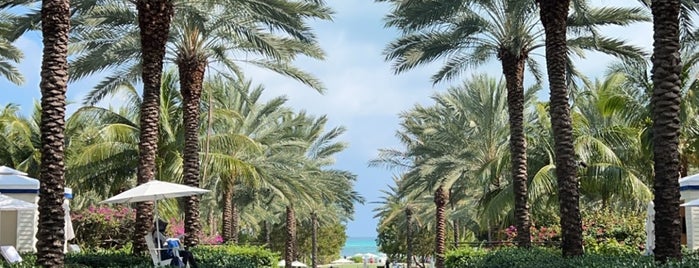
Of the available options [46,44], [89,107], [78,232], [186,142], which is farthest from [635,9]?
[78,232]

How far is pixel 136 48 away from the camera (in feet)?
83.8

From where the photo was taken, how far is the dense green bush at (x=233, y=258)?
19312 mm

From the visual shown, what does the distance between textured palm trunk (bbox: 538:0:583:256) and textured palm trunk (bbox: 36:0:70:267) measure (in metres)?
9.37

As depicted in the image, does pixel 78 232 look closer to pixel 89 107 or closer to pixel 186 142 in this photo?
pixel 89 107

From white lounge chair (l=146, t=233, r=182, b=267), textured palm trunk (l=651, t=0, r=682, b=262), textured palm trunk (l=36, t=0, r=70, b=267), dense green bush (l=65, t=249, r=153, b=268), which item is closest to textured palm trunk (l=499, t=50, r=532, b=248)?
white lounge chair (l=146, t=233, r=182, b=267)

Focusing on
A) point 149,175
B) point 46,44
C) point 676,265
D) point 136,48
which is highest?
point 136,48

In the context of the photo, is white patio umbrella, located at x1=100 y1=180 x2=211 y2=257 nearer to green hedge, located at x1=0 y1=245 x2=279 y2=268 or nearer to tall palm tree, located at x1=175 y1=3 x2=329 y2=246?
green hedge, located at x1=0 y1=245 x2=279 y2=268

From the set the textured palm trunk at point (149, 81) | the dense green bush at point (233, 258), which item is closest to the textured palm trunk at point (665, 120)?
the dense green bush at point (233, 258)

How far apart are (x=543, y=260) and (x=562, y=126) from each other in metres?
2.92

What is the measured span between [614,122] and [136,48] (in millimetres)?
20384

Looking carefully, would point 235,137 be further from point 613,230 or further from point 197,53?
point 613,230

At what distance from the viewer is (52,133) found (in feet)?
44.9

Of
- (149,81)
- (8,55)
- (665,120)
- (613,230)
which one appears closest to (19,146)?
(8,55)

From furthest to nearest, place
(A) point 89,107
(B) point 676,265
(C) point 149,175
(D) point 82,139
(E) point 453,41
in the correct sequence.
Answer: (D) point 82,139, (A) point 89,107, (E) point 453,41, (C) point 149,175, (B) point 676,265
